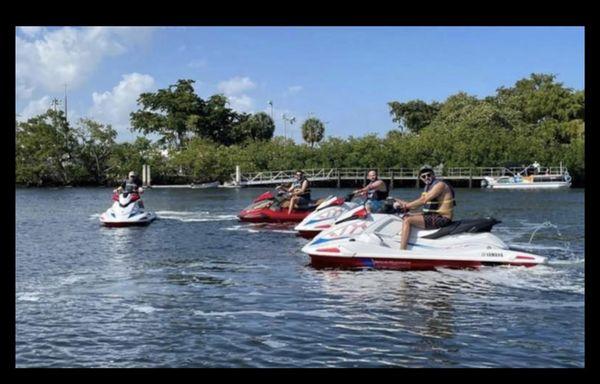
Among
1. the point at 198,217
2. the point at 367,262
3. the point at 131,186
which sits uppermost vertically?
the point at 131,186

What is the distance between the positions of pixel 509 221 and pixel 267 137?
8927 centimetres

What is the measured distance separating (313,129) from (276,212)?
9084 centimetres

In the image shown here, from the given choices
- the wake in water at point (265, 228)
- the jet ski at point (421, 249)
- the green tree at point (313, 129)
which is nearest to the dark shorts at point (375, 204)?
the jet ski at point (421, 249)

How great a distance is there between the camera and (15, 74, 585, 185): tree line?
82.8 meters

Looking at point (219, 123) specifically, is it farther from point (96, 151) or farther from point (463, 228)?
point (463, 228)

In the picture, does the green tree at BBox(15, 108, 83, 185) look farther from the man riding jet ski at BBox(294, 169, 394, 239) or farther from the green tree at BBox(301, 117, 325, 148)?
the man riding jet ski at BBox(294, 169, 394, 239)

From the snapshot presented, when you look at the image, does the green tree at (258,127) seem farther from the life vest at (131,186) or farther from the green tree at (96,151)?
the life vest at (131,186)

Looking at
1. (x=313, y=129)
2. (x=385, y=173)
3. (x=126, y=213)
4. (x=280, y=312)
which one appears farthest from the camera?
(x=313, y=129)

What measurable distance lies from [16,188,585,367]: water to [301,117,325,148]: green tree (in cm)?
9844

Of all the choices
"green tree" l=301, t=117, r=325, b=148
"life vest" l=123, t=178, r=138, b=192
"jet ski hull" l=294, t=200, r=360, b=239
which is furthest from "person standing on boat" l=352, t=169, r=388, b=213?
"green tree" l=301, t=117, r=325, b=148

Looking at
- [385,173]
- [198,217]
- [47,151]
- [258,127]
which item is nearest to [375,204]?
[198,217]

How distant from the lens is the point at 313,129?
117m
